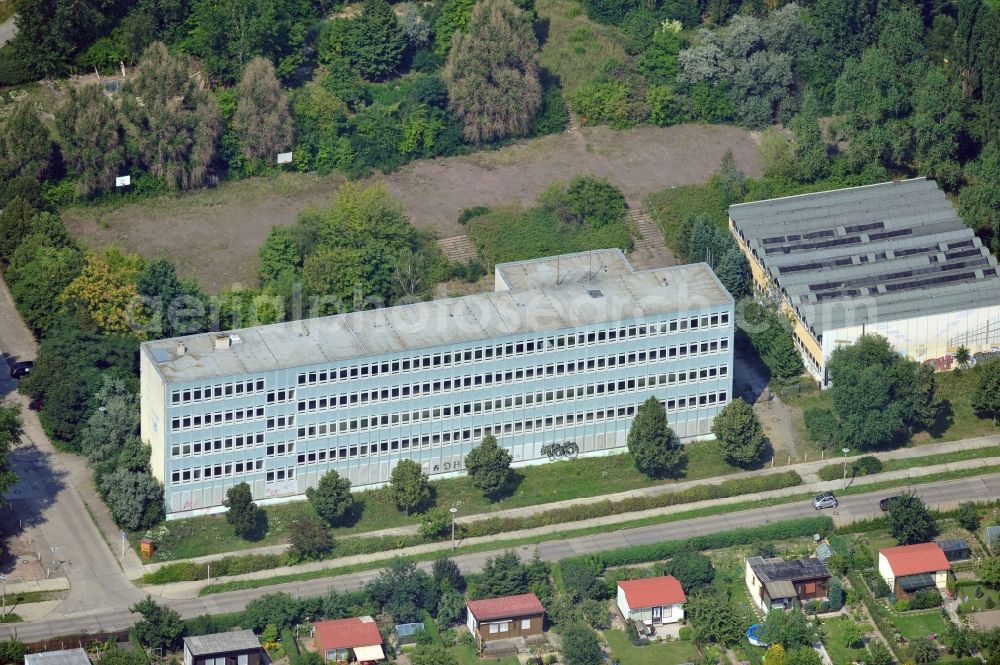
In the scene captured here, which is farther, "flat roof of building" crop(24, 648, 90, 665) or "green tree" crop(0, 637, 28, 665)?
"green tree" crop(0, 637, 28, 665)

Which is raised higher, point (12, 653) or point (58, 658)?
point (12, 653)

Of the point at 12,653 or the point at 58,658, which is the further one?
the point at 58,658

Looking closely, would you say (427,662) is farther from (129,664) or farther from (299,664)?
(129,664)

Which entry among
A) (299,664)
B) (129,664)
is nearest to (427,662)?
(299,664)

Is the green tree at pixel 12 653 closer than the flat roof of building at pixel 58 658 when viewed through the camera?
No

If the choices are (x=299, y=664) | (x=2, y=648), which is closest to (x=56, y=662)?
(x=2, y=648)

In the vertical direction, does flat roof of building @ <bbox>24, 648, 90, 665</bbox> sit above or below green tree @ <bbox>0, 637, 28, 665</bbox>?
below

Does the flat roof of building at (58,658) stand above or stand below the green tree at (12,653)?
below
